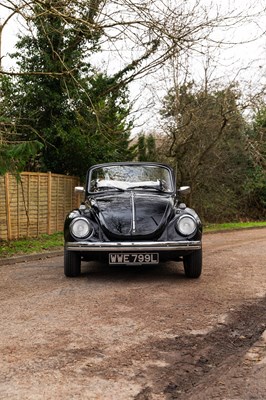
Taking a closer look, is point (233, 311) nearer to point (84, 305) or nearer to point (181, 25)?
point (84, 305)

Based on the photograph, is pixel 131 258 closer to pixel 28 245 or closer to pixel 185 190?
pixel 185 190

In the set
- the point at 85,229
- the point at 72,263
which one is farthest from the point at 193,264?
the point at 72,263

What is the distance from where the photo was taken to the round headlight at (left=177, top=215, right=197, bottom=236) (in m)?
5.98

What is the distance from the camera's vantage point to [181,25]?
763 cm

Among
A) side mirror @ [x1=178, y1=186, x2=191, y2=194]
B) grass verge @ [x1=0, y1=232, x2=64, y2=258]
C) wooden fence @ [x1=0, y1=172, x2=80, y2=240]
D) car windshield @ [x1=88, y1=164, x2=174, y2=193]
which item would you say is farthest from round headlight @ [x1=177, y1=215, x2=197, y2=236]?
wooden fence @ [x1=0, y1=172, x2=80, y2=240]

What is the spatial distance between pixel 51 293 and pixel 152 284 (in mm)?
1335

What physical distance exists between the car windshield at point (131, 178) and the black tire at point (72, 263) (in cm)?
152

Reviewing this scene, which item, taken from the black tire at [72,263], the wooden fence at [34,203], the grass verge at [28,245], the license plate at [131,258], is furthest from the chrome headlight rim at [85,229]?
the wooden fence at [34,203]

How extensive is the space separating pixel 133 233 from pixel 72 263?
3.27 ft

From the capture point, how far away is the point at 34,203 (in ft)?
41.8

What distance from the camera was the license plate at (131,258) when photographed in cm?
588

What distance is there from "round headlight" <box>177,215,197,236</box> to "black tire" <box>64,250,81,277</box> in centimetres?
147

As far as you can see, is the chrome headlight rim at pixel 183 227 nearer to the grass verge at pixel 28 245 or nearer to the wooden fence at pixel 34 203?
the grass verge at pixel 28 245

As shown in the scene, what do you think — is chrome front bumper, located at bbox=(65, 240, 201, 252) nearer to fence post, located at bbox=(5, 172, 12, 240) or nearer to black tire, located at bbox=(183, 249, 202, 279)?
black tire, located at bbox=(183, 249, 202, 279)
